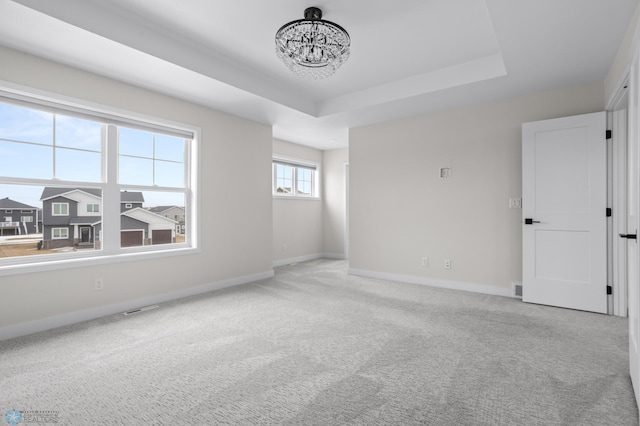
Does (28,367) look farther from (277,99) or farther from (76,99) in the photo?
(277,99)

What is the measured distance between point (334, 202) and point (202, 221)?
3.56 meters

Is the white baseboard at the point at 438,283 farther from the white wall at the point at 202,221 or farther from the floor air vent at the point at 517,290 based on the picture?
the white wall at the point at 202,221

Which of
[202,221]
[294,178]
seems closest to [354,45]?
[202,221]

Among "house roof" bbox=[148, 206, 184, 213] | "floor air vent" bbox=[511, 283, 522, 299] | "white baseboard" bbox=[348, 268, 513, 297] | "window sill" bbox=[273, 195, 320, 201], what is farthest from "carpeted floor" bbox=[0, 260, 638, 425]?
"window sill" bbox=[273, 195, 320, 201]

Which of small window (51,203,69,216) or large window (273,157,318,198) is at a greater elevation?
large window (273,157,318,198)

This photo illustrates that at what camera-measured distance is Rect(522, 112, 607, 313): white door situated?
3.34 metres

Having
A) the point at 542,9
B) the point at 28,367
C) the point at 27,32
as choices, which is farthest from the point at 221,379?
the point at 542,9

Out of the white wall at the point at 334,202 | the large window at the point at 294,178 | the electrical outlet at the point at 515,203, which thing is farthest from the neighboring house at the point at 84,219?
the electrical outlet at the point at 515,203

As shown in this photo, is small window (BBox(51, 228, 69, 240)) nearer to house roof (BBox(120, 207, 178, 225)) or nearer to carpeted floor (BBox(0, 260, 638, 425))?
house roof (BBox(120, 207, 178, 225))

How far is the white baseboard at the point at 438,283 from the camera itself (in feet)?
13.4

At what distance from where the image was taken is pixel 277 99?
13.5 ft

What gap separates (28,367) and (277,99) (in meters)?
3.47

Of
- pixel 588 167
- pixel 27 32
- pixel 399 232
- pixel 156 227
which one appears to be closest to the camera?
pixel 27 32

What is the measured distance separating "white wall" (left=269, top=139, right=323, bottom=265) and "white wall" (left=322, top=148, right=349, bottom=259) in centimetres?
14
